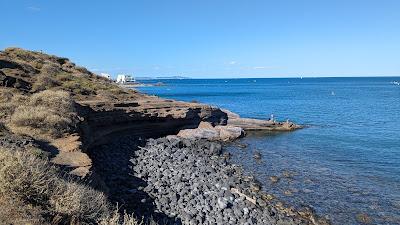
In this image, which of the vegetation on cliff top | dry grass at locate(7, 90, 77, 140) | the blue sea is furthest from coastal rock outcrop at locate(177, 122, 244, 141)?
dry grass at locate(7, 90, 77, 140)

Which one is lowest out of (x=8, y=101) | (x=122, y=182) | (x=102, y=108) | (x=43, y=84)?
(x=122, y=182)

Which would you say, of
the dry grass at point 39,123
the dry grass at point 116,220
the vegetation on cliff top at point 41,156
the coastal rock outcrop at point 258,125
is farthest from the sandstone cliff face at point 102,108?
the dry grass at point 116,220

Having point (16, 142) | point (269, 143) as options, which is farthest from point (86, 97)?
point (16, 142)

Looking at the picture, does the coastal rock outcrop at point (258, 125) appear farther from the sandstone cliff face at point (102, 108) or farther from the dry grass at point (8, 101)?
the dry grass at point (8, 101)

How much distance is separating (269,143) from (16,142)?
2904 centimetres

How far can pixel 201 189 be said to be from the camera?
20734mm

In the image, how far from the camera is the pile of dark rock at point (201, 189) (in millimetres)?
17484

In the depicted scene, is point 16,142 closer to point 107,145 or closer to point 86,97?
point 107,145

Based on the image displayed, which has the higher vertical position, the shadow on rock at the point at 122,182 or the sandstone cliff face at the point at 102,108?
the sandstone cliff face at the point at 102,108

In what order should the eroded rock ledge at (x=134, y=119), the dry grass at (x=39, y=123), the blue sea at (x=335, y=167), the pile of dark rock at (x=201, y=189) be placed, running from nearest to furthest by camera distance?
the pile of dark rock at (x=201, y=189) → the dry grass at (x=39, y=123) → the blue sea at (x=335, y=167) → the eroded rock ledge at (x=134, y=119)

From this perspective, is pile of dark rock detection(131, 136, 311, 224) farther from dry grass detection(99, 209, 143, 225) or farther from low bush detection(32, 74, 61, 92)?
low bush detection(32, 74, 61, 92)

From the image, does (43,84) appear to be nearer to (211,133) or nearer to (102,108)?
(102,108)

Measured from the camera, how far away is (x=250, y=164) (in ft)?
97.0

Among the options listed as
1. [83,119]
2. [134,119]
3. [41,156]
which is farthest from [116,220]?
[134,119]
